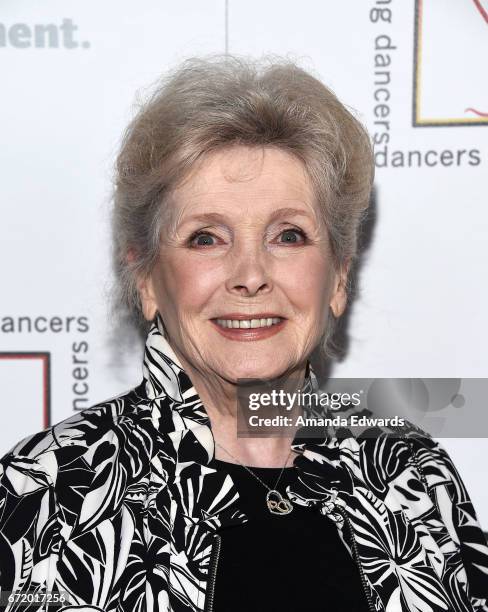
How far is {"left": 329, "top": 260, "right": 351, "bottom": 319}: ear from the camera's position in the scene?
5.69 feet

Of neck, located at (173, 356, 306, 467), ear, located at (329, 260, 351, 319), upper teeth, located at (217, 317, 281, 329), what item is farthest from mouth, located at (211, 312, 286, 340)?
ear, located at (329, 260, 351, 319)

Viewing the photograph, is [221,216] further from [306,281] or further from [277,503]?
Answer: [277,503]

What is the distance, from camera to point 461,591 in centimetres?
164

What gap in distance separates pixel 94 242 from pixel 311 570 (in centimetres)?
96

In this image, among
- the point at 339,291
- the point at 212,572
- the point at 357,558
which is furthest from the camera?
the point at 339,291

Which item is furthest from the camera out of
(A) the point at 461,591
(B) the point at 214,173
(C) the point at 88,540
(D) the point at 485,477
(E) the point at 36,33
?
(D) the point at 485,477

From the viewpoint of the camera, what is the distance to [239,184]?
1.54 metres

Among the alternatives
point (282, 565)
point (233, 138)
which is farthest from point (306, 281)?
point (282, 565)

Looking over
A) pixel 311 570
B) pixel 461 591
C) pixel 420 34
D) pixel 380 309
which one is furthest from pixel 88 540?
pixel 420 34

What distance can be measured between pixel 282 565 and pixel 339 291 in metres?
0.60

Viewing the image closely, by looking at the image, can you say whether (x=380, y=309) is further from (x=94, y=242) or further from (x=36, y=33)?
(x=36, y=33)

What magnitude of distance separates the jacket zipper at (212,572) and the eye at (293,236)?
0.57 metres

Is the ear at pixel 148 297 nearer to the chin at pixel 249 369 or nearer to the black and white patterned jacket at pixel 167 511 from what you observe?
the black and white patterned jacket at pixel 167 511

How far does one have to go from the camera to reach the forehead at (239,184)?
153 centimetres
